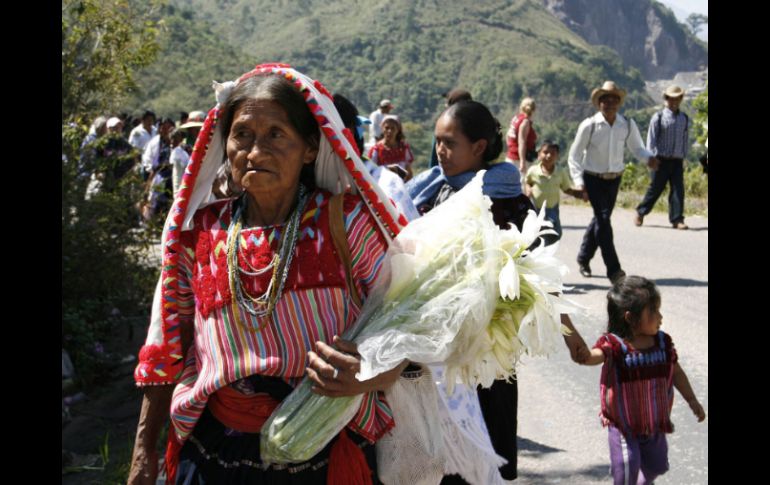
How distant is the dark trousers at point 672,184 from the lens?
13.2 metres

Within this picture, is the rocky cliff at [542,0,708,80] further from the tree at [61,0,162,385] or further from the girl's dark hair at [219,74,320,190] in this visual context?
the girl's dark hair at [219,74,320,190]

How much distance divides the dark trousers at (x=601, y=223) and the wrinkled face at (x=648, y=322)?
530 centimetres

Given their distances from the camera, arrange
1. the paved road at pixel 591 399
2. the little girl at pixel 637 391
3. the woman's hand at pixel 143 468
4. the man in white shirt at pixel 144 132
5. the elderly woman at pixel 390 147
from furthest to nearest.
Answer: the man in white shirt at pixel 144 132, the elderly woman at pixel 390 147, the paved road at pixel 591 399, the little girl at pixel 637 391, the woman's hand at pixel 143 468

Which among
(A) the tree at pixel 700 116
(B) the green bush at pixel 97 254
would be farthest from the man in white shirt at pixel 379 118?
(B) the green bush at pixel 97 254

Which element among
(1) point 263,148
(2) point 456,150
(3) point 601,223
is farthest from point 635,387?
(3) point 601,223

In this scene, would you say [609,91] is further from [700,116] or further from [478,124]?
[700,116]

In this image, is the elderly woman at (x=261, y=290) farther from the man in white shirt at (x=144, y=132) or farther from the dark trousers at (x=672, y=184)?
the man in white shirt at (x=144, y=132)

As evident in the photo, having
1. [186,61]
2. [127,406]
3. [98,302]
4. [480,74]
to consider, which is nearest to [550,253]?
[127,406]

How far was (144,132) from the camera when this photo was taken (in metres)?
15.5

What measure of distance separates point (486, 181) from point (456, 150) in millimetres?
224

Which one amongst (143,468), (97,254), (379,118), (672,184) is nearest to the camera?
(143,468)

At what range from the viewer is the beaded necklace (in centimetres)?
258
